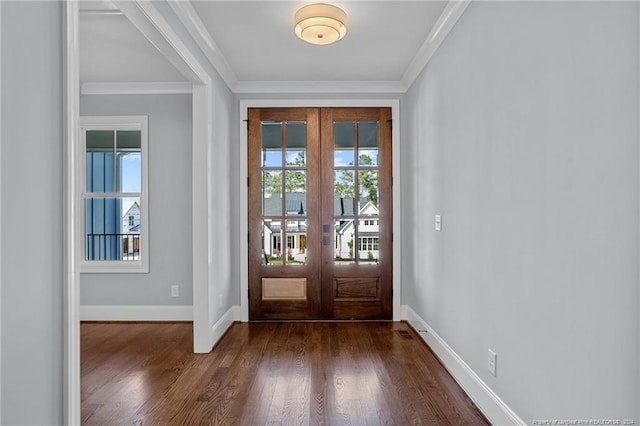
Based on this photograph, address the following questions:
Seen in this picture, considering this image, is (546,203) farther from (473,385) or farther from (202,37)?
(202,37)

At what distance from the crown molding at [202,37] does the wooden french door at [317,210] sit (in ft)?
1.94

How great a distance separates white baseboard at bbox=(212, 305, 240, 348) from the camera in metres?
3.49

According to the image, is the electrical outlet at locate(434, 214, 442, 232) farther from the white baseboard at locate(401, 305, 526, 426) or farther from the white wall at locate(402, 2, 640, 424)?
the white baseboard at locate(401, 305, 526, 426)

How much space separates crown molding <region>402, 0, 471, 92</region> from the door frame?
1.49 ft

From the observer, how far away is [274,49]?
336cm

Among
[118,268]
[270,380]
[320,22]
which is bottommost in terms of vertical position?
[270,380]

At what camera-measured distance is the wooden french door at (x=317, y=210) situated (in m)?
4.26

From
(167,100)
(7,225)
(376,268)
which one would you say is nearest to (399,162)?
(376,268)

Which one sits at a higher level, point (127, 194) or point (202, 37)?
point (202, 37)

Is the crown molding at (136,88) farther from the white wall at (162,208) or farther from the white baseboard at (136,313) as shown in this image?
A: the white baseboard at (136,313)

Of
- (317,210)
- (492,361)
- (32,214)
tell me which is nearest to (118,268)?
(317,210)

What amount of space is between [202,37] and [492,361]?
9.74 ft

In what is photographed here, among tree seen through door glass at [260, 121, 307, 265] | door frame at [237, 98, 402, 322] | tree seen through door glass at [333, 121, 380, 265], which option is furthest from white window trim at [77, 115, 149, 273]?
tree seen through door glass at [333, 121, 380, 265]

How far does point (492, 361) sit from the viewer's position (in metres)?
2.16
